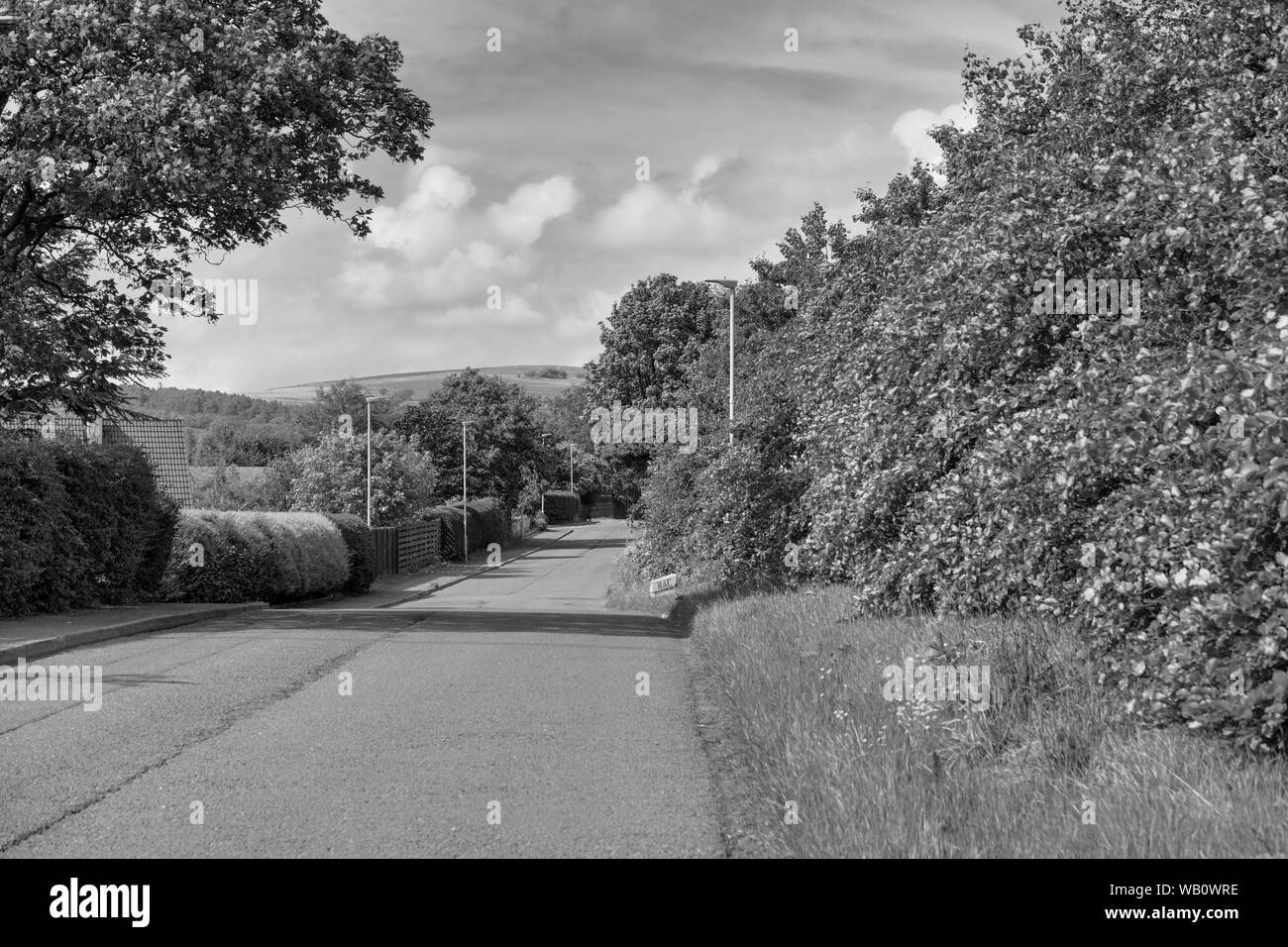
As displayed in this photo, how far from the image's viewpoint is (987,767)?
646 cm

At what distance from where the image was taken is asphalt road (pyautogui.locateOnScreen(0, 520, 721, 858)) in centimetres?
555

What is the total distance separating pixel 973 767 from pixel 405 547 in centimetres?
4776

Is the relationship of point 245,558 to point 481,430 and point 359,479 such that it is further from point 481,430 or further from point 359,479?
point 481,430

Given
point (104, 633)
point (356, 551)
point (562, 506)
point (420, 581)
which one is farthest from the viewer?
point (562, 506)

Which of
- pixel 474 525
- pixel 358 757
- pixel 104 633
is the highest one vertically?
pixel 358 757

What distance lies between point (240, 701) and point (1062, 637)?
6286mm

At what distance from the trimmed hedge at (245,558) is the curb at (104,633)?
548 centimetres

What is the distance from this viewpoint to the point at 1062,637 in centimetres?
827

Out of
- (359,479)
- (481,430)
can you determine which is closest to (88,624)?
(359,479)

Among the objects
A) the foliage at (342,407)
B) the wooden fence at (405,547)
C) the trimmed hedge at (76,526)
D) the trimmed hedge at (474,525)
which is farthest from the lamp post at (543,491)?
the trimmed hedge at (76,526)

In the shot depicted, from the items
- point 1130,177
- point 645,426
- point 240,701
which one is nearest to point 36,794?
point 240,701

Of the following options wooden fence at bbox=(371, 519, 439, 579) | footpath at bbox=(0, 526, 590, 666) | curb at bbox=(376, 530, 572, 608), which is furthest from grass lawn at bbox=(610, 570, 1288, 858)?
wooden fence at bbox=(371, 519, 439, 579)

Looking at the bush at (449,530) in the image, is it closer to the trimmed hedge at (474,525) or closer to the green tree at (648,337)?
the trimmed hedge at (474,525)

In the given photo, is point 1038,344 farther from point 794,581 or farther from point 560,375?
point 560,375
